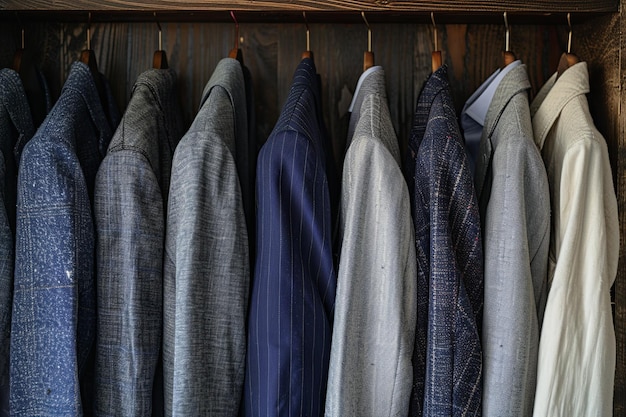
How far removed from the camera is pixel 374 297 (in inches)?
42.0

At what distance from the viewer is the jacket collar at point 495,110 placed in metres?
1.19

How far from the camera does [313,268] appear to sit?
1.10 metres

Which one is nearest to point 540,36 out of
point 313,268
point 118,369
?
point 313,268

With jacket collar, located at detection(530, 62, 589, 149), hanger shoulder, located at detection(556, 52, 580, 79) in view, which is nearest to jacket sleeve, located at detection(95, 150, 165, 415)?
jacket collar, located at detection(530, 62, 589, 149)

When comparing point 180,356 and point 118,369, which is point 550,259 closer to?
point 180,356

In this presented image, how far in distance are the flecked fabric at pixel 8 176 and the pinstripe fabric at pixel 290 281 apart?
0.40m

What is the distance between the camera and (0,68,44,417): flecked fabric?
1117mm

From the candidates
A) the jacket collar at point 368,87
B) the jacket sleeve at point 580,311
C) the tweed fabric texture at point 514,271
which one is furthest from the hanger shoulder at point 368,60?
the jacket sleeve at point 580,311

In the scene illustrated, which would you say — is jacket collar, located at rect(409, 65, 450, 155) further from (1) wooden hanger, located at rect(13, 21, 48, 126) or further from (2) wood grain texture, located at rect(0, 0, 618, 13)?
(1) wooden hanger, located at rect(13, 21, 48, 126)

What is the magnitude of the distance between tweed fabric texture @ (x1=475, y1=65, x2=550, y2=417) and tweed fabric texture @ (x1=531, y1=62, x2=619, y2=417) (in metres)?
0.03

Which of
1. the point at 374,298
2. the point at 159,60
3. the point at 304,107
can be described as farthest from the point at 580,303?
the point at 159,60

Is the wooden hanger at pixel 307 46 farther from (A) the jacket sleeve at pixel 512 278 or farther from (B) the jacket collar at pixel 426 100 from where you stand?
A: (A) the jacket sleeve at pixel 512 278

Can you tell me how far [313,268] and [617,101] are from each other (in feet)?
1.99

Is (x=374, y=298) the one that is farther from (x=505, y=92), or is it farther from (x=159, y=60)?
(x=159, y=60)
